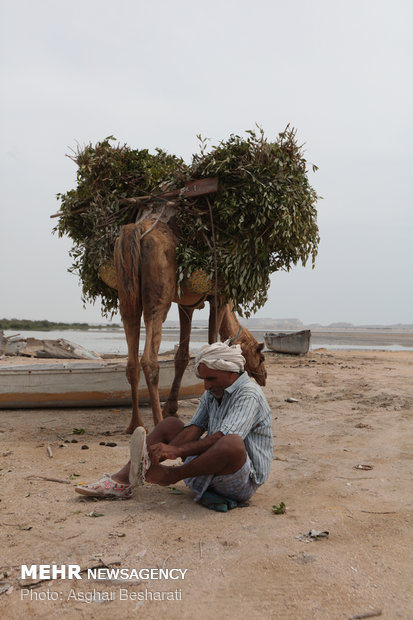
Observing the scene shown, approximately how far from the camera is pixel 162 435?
4.35 m

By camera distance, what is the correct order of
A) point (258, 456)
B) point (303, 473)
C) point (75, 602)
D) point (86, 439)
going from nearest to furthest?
point (75, 602), point (258, 456), point (303, 473), point (86, 439)

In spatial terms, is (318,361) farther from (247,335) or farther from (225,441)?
(225,441)

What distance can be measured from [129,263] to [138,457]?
11.0 feet

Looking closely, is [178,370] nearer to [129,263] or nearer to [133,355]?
[133,355]

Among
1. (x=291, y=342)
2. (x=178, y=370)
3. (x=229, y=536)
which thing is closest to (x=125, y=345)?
(x=291, y=342)

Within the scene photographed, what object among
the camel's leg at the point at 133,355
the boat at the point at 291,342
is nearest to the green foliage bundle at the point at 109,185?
the camel's leg at the point at 133,355

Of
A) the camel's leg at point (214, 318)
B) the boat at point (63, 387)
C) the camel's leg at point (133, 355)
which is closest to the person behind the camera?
the camel's leg at point (133, 355)

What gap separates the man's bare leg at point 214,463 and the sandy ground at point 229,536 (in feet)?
1.04

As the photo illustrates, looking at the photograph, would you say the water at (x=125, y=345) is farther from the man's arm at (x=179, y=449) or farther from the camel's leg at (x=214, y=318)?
the man's arm at (x=179, y=449)

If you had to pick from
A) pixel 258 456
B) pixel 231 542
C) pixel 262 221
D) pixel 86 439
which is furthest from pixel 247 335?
pixel 231 542

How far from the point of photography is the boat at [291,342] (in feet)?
64.6

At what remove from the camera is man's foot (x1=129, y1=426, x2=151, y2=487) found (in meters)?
3.93

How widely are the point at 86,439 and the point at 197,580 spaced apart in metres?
4.04

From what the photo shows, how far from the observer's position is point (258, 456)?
13.7ft
